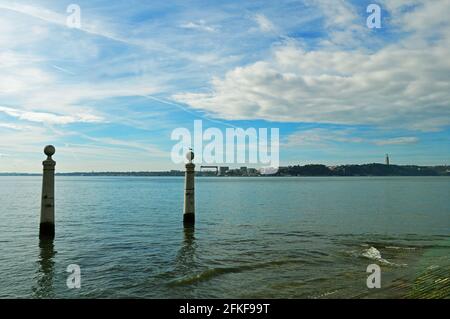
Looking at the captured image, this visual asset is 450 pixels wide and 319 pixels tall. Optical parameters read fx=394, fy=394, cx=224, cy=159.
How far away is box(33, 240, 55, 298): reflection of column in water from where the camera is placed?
40.3ft

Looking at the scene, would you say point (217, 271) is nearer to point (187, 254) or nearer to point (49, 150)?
point (187, 254)

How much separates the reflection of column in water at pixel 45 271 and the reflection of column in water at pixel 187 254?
455 centimetres

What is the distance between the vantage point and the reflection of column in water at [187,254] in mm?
15309

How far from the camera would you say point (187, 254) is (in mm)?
18188

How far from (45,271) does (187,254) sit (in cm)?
602

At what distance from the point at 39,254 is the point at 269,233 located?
13.8 meters

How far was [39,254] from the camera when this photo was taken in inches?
713

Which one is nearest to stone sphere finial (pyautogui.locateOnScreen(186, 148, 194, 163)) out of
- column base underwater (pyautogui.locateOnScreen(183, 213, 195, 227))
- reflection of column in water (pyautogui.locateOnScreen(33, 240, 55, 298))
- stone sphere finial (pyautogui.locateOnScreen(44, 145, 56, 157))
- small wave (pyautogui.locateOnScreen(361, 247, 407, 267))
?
column base underwater (pyautogui.locateOnScreen(183, 213, 195, 227))
